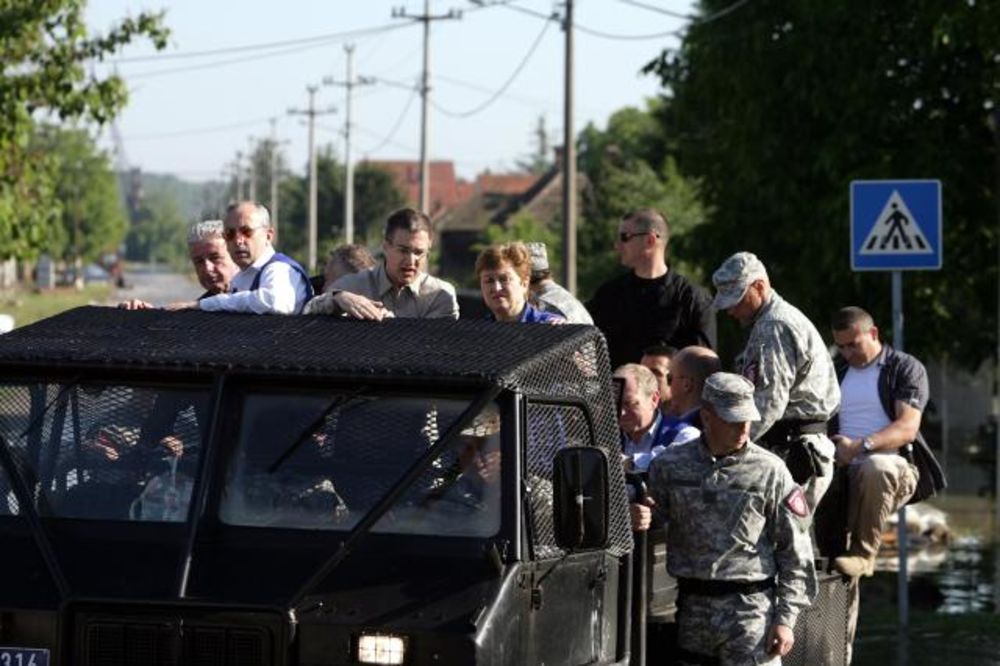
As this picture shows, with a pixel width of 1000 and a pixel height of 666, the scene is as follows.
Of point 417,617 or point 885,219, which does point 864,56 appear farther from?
point 417,617

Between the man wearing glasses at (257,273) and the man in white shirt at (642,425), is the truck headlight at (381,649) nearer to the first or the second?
the man wearing glasses at (257,273)

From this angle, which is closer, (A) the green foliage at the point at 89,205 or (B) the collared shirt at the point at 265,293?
(B) the collared shirt at the point at 265,293

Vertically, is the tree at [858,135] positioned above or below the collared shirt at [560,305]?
above

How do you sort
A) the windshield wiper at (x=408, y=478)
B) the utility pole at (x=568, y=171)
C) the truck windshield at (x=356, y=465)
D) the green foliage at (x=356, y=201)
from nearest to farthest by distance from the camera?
1. the windshield wiper at (x=408, y=478)
2. the truck windshield at (x=356, y=465)
3. the utility pole at (x=568, y=171)
4. the green foliage at (x=356, y=201)

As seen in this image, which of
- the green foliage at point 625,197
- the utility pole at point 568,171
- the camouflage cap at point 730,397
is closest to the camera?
the camouflage cap at point 730,397

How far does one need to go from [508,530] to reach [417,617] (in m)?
0.53

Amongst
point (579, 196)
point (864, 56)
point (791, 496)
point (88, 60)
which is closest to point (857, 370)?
point (791, 496)

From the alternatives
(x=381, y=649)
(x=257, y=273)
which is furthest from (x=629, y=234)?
(x=381, y=649)

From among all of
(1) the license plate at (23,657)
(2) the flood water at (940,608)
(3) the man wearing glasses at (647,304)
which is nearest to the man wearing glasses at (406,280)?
(3) the man wearing glasses at (647,304)

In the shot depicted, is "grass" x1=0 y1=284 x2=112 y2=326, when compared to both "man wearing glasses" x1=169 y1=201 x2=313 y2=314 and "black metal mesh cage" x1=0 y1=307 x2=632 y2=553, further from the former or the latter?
"black metal mesh cage" x1=0 y1=307 x2=632 y2=553

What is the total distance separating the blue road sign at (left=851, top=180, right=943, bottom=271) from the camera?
15320mm

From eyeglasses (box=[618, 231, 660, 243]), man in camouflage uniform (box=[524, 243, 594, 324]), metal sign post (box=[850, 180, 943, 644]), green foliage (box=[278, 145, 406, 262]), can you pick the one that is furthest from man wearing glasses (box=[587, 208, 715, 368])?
green foliage (box=[278, 145, 406, 262])

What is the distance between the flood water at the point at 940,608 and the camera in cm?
1367

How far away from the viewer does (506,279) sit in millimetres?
9023
